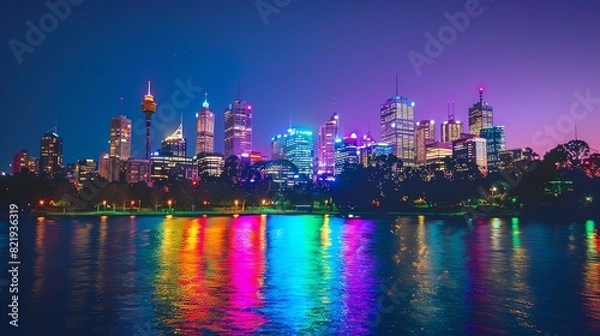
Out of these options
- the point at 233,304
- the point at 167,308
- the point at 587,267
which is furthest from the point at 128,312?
the point at 587,267

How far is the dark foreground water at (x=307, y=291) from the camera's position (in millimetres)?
13688

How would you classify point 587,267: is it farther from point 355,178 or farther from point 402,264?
point 355,178

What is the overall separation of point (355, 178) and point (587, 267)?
104213mm

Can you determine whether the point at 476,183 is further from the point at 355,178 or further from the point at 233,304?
the point at 233,304

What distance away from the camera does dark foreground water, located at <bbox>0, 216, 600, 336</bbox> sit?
44.9ft

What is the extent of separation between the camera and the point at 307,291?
1838 cm

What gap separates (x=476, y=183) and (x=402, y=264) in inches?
→ 4043

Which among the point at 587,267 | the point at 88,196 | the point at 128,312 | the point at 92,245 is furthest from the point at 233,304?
the point at 88,196

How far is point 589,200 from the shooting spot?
90812 millimetres

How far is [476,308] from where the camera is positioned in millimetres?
15688

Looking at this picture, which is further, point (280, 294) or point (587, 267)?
point (587, 267)

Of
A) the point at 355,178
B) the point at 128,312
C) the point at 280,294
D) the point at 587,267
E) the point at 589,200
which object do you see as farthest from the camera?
the point at 355,178

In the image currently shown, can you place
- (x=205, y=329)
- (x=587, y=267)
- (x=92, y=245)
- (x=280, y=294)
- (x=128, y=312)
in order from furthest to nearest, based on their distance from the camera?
(x=92, y=245)
(x=587, y=267)
(x=280, y=294)
(x=128, y=312)
(x=205, y=329)

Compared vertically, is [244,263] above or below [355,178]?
below
